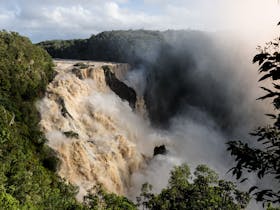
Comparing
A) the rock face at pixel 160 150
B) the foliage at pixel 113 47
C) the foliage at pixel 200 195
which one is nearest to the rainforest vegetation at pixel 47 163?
the foliage at pixel 200 195

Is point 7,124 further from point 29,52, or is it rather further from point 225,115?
point 225,115

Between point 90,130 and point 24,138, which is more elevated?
point 90,130

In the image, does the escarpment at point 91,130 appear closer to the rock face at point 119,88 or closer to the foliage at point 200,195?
the rock face at point 119,88

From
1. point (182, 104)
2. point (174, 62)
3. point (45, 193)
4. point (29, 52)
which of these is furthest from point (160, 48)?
point (45, 193)

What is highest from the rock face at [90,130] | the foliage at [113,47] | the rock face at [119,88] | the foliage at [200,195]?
the foliage at [113,47]

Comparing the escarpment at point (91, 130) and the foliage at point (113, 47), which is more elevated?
the foliage at point (113, 47)

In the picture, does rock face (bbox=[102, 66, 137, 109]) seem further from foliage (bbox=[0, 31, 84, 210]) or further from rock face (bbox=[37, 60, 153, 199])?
foliage (bbox=[0, 31, 84, 210])

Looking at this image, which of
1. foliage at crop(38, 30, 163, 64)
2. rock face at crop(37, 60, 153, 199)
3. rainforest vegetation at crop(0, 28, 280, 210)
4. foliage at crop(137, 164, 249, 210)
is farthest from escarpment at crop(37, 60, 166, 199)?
foliage at crop(38, 30, 163, 64)

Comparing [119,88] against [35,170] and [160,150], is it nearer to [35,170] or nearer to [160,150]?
[160,150]

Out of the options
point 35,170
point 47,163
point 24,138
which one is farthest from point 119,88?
point 35,170
